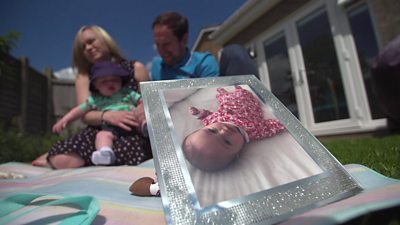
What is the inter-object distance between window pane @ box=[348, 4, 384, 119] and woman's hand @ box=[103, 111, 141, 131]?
2.87 meters

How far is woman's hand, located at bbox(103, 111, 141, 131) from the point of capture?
1643mm

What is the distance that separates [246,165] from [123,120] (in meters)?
1.24

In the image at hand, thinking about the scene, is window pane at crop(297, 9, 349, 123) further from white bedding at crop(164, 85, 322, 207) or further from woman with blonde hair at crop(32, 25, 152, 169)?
white bedding at crop(164, 85, 322, 207)

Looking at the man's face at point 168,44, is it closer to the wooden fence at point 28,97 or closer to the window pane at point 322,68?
the window pane at point 322,68

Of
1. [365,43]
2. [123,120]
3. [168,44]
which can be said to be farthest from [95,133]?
[365,43]

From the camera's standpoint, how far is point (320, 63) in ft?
12.5

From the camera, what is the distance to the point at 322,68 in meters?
3.79

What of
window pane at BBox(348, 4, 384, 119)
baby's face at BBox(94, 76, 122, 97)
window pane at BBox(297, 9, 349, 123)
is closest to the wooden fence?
baby's face at BBox(94, 76, 122, 97)

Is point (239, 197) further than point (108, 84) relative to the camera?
No

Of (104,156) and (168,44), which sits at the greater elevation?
(168,44)

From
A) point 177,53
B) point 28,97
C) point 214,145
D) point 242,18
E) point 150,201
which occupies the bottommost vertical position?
point 150,201

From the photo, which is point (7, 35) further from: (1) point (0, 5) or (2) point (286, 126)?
(2) point (286, 126)

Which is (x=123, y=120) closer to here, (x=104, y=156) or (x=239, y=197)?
(x=104, y=156)

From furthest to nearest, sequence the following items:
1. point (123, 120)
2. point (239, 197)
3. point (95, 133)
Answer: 1. point (95, 133)
2. point (123, 120)
3. point (239, 197)
